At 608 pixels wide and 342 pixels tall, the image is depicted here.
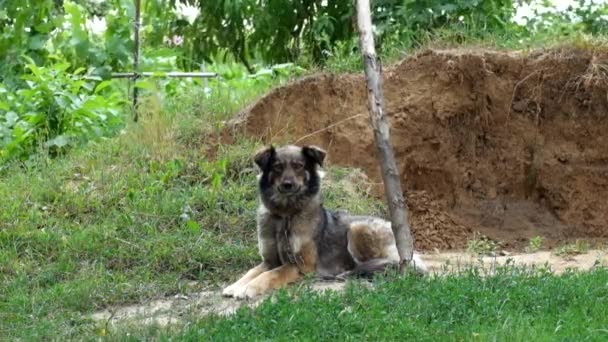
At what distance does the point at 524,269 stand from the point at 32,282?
451cm

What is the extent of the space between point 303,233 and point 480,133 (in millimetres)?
4790

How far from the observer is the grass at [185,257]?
810 centimetres

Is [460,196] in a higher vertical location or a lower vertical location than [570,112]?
lower

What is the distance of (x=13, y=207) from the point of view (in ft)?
40.0

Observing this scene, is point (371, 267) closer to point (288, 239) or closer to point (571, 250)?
point (288, 239)

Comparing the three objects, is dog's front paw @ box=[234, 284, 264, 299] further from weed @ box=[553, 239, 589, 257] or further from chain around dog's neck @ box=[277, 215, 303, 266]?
weed @ box=[553, 239, 589, 257]

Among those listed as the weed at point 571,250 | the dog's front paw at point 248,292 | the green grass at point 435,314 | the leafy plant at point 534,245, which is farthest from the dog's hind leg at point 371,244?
the leafy plant at point 534,245

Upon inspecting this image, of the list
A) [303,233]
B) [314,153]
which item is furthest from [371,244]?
[314,153]

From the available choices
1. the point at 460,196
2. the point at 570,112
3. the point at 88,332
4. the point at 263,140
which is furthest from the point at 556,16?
the point at 88,332

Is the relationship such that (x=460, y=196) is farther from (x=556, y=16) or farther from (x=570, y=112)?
(x=556, y=16)

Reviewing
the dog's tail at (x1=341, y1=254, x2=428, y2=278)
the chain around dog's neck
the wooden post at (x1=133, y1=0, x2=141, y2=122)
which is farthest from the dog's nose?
the wooden post at (x1=133, y1=0, x2=141, y2=122)

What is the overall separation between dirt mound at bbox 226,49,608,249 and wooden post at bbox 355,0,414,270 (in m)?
3.71

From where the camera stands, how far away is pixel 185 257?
36.0 feet

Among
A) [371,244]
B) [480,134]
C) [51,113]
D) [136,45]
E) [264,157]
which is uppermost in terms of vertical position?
[136,45]
